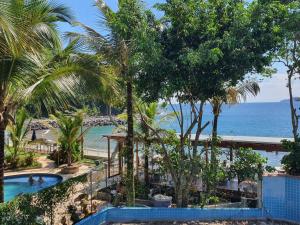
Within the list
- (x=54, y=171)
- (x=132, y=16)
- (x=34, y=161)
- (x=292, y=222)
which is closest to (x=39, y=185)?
(x=54, y=171)

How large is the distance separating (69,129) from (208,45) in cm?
1216

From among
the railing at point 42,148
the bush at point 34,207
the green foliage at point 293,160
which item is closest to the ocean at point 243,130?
the green foliage at point 293,160

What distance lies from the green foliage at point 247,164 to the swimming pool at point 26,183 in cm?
892

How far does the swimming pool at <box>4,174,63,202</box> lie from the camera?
48.1ft

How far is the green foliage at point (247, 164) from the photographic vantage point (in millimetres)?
8656

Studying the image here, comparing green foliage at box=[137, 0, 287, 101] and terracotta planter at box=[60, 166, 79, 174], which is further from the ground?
green foliage at box=[137, 0, 287, 101]

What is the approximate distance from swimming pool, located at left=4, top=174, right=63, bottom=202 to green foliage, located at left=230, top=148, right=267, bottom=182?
29.3ft

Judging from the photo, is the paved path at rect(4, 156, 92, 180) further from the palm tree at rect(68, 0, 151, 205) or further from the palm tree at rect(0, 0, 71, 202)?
the palm tree at rect(0, 0, 71, 202)

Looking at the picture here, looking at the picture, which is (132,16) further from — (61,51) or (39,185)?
(39,185)

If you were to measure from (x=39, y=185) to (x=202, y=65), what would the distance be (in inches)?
437

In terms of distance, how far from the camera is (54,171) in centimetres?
1683

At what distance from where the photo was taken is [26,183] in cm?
1541

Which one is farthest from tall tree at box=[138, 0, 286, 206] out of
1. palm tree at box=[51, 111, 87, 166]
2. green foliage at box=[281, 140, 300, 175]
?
palm tree at box=[51, 111, 87, 166]

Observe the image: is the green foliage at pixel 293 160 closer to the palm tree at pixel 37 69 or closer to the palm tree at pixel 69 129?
the palm tree at pixel 37 69
